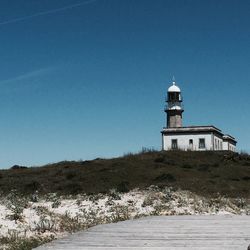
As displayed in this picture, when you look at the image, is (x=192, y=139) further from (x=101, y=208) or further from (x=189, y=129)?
(x=101, y=208)

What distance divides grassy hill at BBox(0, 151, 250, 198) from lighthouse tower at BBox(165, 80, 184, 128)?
43309mm

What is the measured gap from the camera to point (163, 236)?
32.5 ft

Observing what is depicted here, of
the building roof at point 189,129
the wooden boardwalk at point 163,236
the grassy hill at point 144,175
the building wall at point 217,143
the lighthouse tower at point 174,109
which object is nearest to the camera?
the wooden boardwalk at point 163,236

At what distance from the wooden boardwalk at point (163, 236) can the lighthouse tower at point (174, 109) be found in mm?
78783

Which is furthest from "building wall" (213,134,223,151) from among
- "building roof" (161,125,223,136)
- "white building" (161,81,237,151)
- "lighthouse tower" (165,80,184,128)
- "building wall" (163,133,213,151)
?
"lighthouse tower" (165,80,184,128)

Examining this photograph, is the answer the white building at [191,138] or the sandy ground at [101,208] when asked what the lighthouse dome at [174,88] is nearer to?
the white building at [191,138]

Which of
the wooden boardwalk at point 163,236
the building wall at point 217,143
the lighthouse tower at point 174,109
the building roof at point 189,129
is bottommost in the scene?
the wooden boardwalk at point 163,236

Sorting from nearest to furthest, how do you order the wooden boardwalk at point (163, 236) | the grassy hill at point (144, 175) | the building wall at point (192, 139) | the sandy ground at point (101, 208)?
the wooden boardwalk at point (163, 236) < the sandy ground at point (101, 208) < the grassy hill at point (144, 175) < the building wall at point (192, 139)

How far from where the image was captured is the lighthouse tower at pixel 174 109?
92.0 meters

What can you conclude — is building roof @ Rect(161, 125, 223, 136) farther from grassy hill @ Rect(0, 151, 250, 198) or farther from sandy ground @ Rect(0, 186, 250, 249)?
sandy ground @ Rect(0, 186, 250, 249)

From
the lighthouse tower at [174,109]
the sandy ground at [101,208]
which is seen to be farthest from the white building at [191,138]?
the sandy ground at [101,208]

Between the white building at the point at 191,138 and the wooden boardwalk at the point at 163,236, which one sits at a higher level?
the white building at the point at 191,138

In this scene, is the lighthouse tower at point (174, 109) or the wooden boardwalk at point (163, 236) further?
the lighthouse tower at point (174, 109)

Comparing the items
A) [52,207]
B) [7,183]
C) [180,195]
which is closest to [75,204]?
[52,207]
